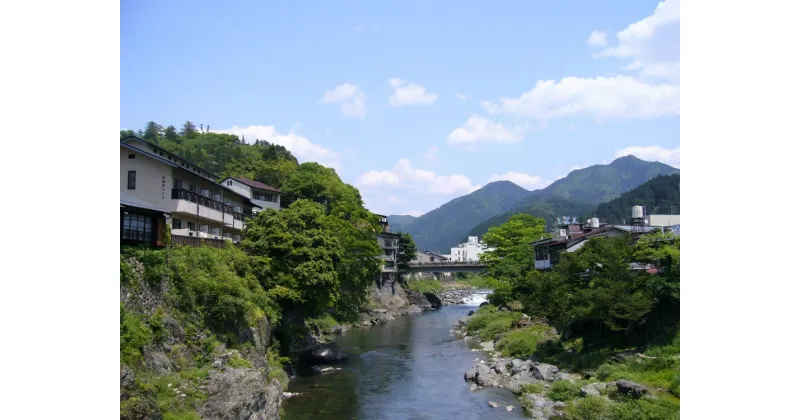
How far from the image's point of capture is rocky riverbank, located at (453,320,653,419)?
15240mm

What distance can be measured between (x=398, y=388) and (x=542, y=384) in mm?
4726

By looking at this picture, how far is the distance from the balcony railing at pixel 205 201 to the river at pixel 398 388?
7.71 meters

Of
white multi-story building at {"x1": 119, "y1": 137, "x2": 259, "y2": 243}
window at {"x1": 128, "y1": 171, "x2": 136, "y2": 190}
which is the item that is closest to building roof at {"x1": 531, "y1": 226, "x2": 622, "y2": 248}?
white multi-story building at {"x1": 119, "y1": 137, "x2": 259, "y2": 243}

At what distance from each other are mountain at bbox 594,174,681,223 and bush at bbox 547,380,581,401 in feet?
213

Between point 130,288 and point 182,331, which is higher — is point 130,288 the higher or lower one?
the higher one

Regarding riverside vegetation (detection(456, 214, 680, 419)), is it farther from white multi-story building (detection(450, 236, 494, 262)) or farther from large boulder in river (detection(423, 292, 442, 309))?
white multi-story building (detection(450, 236, 494, 262))

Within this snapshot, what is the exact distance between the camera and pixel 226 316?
52.5ft

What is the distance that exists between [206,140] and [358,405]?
62585 mm

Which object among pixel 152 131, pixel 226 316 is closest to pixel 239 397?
pixel 226 316

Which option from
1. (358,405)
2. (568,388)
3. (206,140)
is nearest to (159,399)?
(358,405)

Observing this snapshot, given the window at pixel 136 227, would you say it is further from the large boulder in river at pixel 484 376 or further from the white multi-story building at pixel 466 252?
the white multi-story building at pixel 466 252

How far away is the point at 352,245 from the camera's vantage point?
105ft

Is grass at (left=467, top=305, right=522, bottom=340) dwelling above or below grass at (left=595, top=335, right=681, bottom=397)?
below
